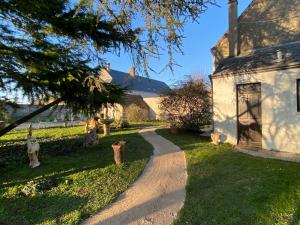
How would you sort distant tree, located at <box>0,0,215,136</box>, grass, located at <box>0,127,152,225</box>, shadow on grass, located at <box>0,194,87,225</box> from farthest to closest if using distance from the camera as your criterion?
1. distant tree, located at <box>0,0,215,136</box>
2. grass, located at <box>0,127,152,225</box>
3. shadow on grass, located at <box>0,194,87,225</box>

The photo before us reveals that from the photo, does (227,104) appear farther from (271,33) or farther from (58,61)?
(58,61)

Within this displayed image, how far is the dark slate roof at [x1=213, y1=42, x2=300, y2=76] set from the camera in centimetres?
998

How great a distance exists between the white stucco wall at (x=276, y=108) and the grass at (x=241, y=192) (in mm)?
2034

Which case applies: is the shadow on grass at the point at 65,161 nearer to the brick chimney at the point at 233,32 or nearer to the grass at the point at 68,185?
the grass at the point at 68,185

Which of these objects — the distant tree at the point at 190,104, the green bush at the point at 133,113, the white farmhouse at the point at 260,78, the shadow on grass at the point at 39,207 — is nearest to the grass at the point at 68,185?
the shadow on grass at the point at 39,207

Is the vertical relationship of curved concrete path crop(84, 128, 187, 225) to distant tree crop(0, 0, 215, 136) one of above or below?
below

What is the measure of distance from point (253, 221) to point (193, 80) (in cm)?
1272

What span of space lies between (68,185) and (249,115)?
7948 mm

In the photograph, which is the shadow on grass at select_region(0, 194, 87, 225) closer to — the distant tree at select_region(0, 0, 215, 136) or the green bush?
the distant tree at select_region(0, 0, 215, 136)

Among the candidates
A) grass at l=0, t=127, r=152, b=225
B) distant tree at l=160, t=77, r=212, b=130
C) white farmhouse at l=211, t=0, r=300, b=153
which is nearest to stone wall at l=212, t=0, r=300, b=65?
white farmhouse at l=211, t=0, r=300, b=153

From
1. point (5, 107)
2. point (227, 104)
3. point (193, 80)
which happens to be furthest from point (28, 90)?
point (193, 80)

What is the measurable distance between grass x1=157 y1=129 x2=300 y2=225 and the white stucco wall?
6.67ft

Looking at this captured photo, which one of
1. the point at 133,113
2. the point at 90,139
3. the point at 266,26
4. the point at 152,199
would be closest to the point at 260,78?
the point at 266,26

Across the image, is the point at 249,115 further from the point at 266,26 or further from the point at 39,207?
the point at 39,207
